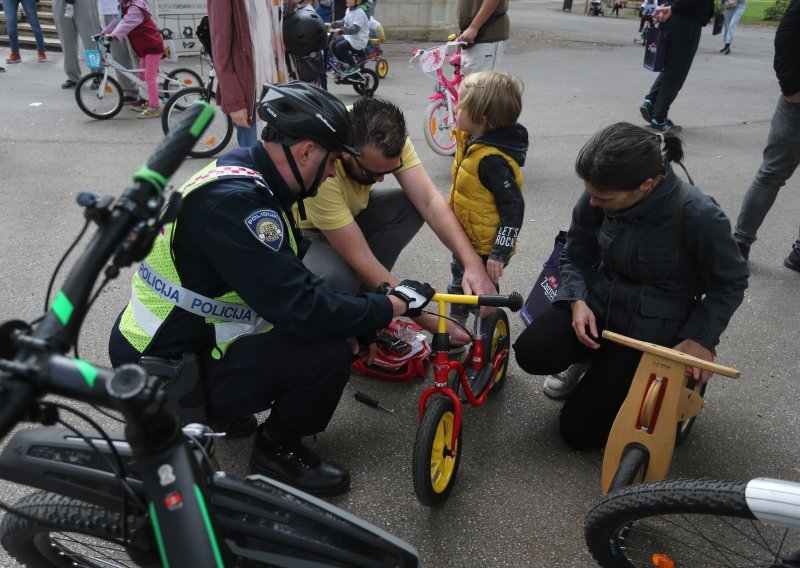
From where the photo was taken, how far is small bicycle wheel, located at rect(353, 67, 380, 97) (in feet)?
30.0

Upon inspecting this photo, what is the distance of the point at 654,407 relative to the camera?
2.24 metres

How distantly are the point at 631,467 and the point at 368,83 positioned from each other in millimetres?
7885

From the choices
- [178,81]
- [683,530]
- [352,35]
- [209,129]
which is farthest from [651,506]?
[352,35]

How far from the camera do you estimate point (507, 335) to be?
3.05 m

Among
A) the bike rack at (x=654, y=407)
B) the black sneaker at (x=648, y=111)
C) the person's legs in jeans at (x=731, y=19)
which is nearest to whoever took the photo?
the bike rack at (x=654, y=407)

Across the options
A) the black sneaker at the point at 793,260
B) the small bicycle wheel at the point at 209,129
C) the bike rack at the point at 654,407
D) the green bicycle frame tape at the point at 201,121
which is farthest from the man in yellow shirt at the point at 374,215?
the small bicycle wheel at the point at 209,129

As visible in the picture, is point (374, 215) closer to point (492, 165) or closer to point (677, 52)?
point (492, 165)

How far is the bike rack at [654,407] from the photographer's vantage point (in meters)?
2.17

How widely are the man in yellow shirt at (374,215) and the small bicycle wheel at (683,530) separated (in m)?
1.02

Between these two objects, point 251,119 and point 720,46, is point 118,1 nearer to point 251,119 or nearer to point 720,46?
point 251,119

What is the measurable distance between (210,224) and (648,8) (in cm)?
1053

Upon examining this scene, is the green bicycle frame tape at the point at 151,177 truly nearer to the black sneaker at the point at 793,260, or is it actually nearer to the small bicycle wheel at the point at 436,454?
the small bicycle wheel at the point at 436,454

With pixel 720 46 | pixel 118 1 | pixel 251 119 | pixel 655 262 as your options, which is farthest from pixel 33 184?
pixel 720 46

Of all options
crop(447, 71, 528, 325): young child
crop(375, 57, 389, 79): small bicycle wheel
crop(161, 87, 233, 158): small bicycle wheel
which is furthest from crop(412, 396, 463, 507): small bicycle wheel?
crop(375, 57, 389, 79): small bicycle wheel
